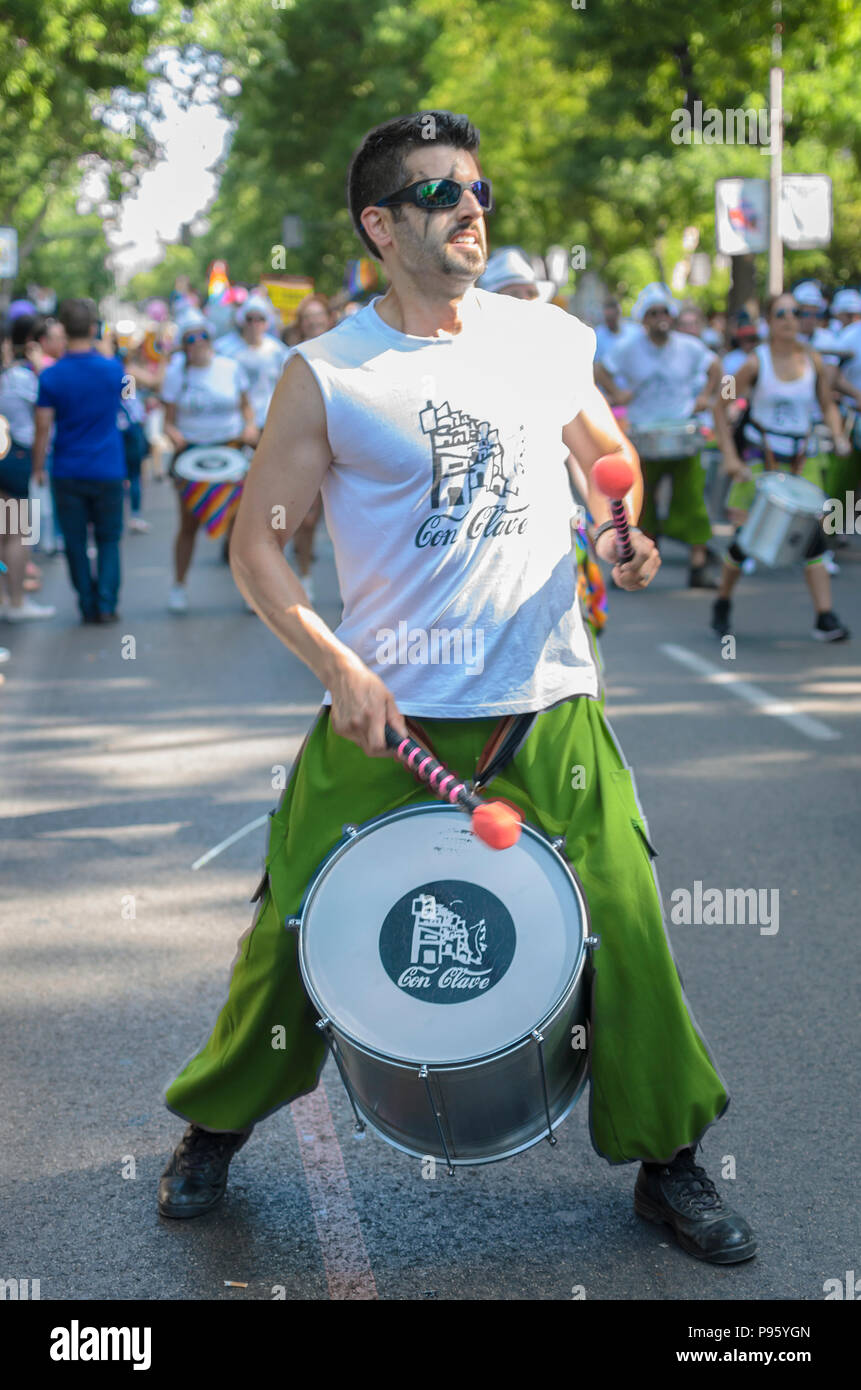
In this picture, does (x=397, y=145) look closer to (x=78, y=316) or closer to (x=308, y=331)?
(x=78, y=316)

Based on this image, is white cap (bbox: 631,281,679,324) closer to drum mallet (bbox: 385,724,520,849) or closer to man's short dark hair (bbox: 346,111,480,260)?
man's short dark hair (bbox: 346,111,480,260)

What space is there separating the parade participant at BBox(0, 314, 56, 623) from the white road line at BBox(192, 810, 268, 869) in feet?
19.3

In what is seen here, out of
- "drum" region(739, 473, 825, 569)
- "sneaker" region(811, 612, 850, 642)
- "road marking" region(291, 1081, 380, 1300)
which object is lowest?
"sneaker" region(811, 612, 850, 642)

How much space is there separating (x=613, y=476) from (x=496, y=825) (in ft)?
1.96

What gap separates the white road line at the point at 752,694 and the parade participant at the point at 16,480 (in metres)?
A: 4.58

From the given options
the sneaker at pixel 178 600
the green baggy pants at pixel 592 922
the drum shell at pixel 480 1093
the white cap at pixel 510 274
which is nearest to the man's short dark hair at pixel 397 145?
the green baggy pants at pixel 592 922

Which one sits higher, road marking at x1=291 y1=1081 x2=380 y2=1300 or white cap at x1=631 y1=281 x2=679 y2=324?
white cap at x1=631 y1=281 x2=679 y2=324

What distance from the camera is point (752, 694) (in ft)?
29.8

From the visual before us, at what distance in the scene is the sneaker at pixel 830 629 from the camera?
1060 centimetres

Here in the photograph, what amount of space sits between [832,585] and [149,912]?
8.38 meters

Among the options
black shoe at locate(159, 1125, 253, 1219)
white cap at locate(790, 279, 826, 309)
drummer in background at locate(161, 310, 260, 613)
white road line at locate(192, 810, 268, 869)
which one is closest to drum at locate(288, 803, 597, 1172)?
black shoe at locate(159, 1125, 253, 1219)

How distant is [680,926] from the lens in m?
5.56

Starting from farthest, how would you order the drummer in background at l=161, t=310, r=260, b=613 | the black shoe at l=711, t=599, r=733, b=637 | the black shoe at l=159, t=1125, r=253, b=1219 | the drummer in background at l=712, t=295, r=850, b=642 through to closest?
the drummer in background at l=161, t=310, r=260, b=613, the black shoe at l=711, t=599, r=733, b=637, the drummer in background at l=712, t=295, r=850, b=642, the black shoe at l=159, t=1125, r=253, b=1219

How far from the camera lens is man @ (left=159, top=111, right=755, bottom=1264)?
323 centimetres
